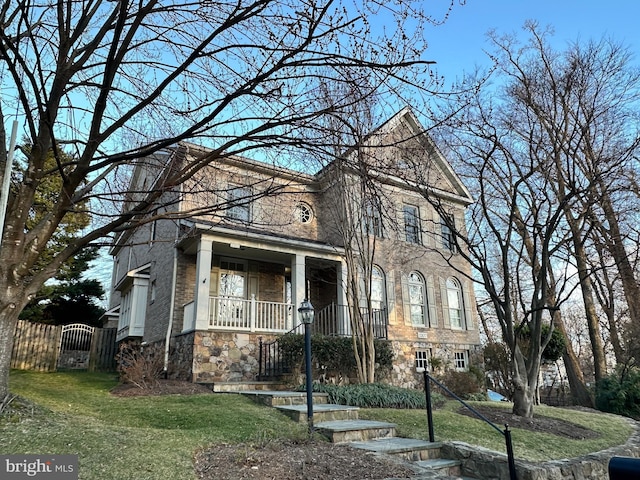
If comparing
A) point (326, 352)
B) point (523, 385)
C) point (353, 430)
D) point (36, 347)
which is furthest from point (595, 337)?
point (36, 347)

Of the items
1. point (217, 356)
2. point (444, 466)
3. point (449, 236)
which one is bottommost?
point (444, 466)

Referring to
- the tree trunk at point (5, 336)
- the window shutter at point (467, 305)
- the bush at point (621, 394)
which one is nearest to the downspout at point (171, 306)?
the tree trunk at point (5, 336)

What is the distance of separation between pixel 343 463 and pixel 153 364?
6.85 m

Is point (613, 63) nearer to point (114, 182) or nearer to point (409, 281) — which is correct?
point (409, 281)

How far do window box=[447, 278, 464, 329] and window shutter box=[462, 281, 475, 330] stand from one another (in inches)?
6.0

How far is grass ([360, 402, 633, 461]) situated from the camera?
6.18 metres

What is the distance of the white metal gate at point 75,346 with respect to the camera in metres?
15.7

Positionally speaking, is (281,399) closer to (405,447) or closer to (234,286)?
(405,447)

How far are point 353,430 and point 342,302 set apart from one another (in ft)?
24.3

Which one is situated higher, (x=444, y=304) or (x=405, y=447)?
(x=444, y=304)

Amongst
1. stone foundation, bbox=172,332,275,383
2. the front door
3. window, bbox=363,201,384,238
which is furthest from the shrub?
window, bbox=363,201,384,238

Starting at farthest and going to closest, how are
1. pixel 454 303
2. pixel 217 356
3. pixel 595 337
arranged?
pixel 454 303 < pixel 595 337 < pixel 217 356

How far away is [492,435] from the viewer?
22.4ft

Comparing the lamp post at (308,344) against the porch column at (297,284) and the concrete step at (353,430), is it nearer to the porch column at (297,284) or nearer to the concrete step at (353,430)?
the concrete step at (353,430)
